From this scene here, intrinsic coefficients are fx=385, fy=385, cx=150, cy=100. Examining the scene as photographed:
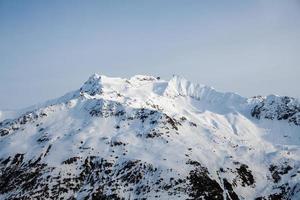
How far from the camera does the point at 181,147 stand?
609 feet

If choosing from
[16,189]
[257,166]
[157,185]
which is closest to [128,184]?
[157,185]

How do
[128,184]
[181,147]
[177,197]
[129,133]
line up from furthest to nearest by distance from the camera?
[129,133], [181,147], [128,184], [177,197]

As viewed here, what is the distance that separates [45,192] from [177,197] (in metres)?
53.7

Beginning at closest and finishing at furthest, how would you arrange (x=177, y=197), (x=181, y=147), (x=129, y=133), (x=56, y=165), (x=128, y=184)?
(x=177, y=197), (x=128, y=184), (x=56, y=165), (x=181, y=147), (x=129, y=133)

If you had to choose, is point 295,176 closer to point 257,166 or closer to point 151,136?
point 257,166

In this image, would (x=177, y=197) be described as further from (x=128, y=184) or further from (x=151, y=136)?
(x=151, y=136)

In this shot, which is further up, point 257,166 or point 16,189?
point 257,166

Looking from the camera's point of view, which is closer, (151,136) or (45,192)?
(45,192)

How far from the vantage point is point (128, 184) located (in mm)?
159250

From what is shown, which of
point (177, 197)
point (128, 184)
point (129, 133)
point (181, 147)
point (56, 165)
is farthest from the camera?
point (129, 133)

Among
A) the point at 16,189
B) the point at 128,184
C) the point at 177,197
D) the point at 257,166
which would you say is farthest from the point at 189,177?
the point at 16,189

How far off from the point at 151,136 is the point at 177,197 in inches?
2000

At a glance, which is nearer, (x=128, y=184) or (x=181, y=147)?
(x=128, y=184)

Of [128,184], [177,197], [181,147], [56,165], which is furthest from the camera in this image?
Answer: [181,147]
